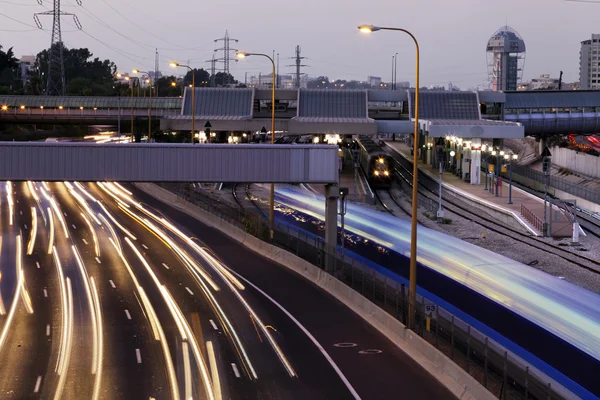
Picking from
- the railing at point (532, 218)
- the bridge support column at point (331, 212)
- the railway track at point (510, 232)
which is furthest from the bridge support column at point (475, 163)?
the bridge support column at point (331, 212)

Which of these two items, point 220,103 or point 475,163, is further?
point 220,103

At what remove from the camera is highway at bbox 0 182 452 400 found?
70.9 ft

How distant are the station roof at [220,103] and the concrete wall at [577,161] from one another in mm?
33998

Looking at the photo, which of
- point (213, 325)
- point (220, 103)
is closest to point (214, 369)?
point (213, 325)

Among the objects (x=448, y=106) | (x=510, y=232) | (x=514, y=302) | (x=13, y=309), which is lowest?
(x=13, y=309)

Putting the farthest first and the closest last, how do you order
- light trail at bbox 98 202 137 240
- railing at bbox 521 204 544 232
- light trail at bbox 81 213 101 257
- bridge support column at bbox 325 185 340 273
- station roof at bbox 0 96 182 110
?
station roof at bbox 0 96 182 110 < railing at bbox 521 204 544 232 < light trail at bbox 98 202 137 240 < light trail at bbox 81 213 101 257 < bridge support column at bbox 325 185 340 273

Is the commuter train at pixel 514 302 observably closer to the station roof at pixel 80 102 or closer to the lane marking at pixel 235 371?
the lane marking at pixel 235 371

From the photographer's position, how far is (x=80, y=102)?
359ft

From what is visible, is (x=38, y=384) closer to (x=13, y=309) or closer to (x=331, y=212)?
(x=13, y=309)

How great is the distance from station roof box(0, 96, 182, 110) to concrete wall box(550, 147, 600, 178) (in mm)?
49173

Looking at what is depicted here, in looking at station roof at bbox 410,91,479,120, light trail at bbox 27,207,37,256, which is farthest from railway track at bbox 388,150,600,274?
light trail at bbox 27,207,37,256

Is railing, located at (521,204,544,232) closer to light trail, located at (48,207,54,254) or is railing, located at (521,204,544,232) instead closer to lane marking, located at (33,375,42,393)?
light trail, located at (48,207,54,254)

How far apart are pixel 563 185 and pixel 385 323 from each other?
164ft

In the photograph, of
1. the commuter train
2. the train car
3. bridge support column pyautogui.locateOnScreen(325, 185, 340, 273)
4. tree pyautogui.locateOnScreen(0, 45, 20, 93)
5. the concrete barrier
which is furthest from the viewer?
tree pyautogui.locateOnScreen(0, 45, 20, 93)
